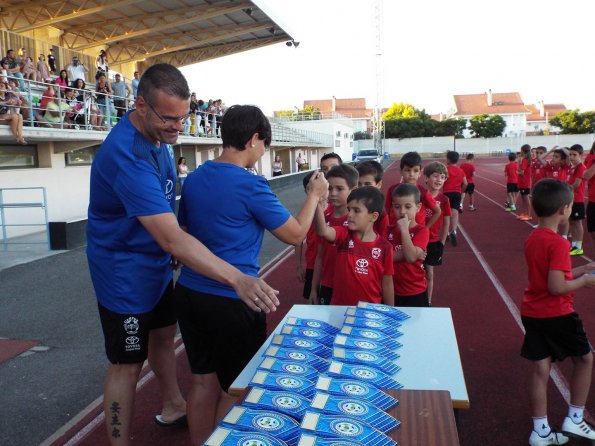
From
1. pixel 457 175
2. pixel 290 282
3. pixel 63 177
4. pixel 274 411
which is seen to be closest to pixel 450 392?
pixel 274 411

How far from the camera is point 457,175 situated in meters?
10.2

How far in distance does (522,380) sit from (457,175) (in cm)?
661

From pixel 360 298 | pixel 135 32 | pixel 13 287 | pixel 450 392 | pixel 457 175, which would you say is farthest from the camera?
pixel 135 32

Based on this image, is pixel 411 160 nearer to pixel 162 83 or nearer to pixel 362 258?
pixel 362 258

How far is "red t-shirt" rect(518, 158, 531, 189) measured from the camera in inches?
491

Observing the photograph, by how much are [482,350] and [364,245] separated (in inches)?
85.6

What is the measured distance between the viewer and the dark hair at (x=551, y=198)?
3039 mm

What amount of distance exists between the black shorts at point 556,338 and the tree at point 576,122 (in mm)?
70794

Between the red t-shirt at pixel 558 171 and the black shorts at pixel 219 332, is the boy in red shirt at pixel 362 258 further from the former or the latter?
the red t-shirt at pixel 558 171

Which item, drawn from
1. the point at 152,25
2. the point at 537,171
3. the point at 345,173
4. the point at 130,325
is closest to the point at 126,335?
the point at 130,325

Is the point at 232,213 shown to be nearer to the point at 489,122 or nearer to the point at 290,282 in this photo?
the point at 290,282

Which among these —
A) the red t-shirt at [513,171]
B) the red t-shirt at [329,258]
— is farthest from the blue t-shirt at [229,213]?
the red t-shirt at [513,171]

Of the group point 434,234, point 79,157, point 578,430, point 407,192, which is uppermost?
point 79,157

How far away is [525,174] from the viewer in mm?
12641
